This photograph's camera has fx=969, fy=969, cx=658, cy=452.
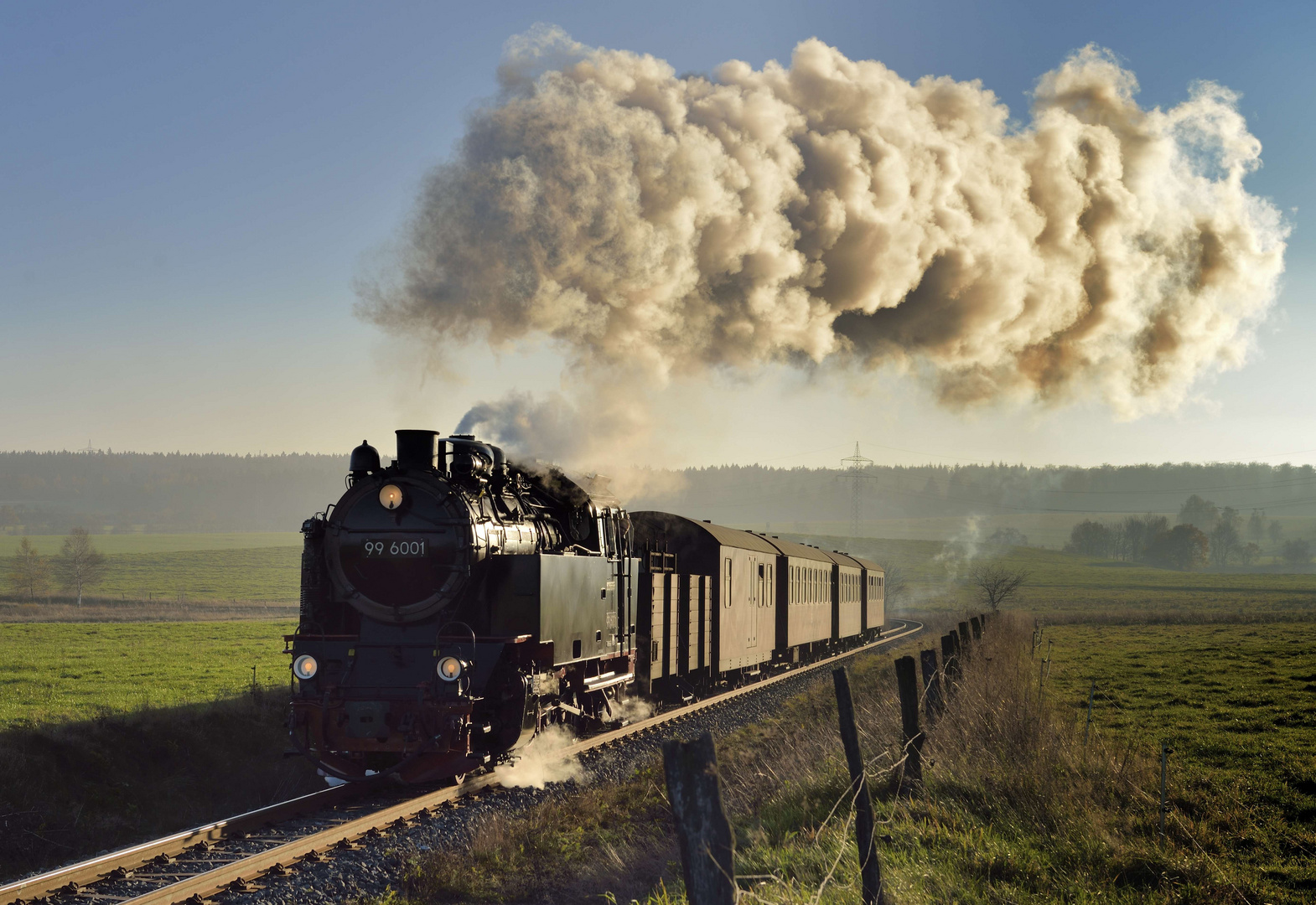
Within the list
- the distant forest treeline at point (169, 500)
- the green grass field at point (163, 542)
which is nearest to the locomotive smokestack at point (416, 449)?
the green grass field at point (163, 542)

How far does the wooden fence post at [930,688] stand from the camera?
9.05m

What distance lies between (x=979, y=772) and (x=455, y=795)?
179 inches

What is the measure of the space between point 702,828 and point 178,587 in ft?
249

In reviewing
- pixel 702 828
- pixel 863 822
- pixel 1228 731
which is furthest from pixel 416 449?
pixel 1228 731

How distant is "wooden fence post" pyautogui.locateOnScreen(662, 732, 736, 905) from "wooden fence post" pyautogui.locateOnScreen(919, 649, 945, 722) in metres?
5.94

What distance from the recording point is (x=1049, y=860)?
602cm

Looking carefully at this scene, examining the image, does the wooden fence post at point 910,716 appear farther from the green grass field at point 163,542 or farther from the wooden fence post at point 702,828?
the green grass field at point 163,542

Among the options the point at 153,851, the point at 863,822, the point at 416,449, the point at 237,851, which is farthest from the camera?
the point at 416,449

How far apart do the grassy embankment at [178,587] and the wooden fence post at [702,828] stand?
153 ft

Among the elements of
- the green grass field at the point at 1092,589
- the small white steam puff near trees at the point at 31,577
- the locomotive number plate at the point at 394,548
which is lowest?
the green grass field at the point at 1092,589

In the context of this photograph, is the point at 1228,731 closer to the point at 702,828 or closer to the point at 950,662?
the point at 950,662

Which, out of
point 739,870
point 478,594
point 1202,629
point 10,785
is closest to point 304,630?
point 478,594

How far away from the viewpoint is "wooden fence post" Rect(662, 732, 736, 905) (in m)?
3.34

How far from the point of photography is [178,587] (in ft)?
230
